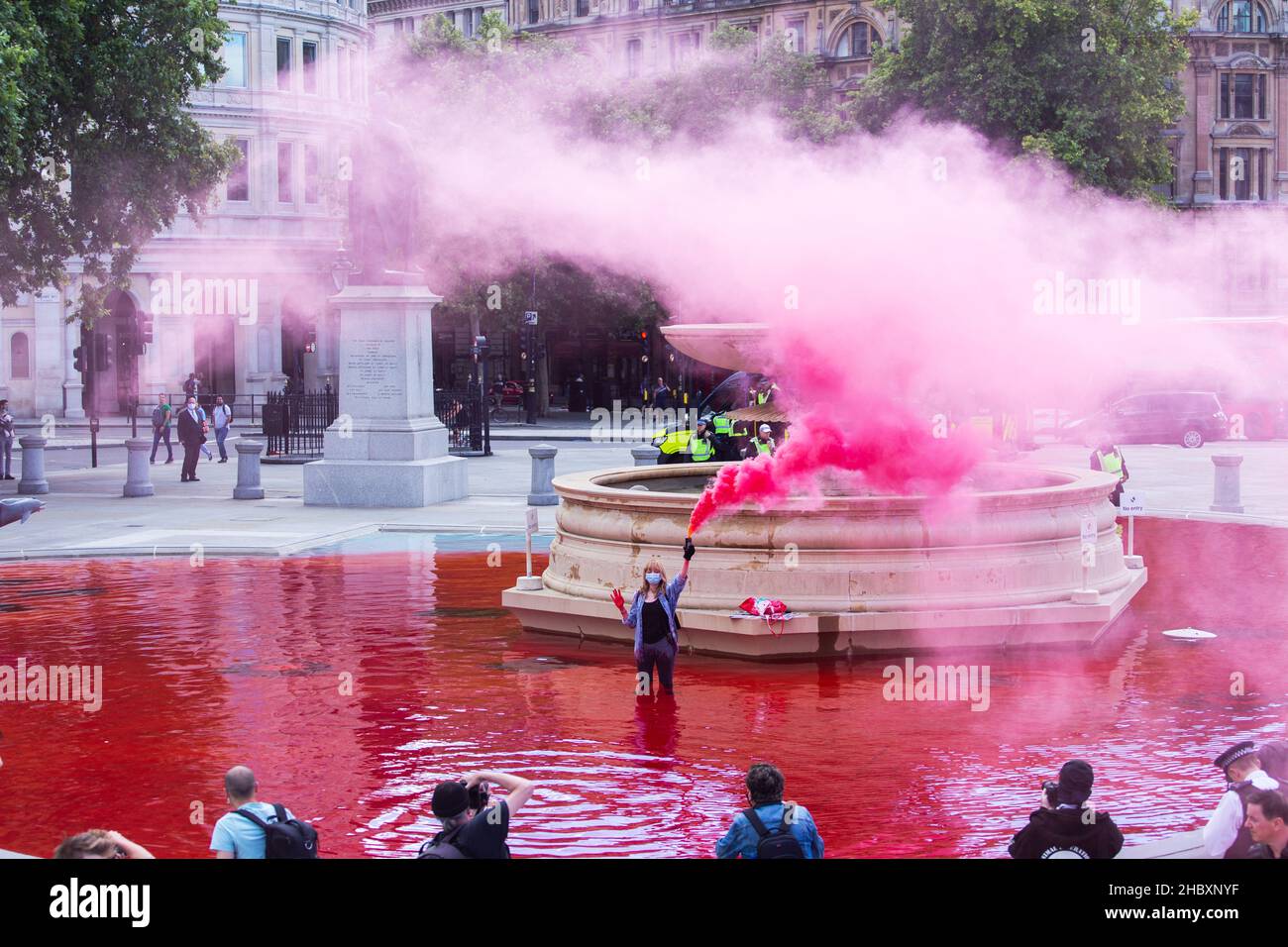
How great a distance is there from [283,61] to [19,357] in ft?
50.2

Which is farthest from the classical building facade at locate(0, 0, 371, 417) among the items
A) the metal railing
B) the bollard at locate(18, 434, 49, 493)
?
the bollard at locate(18, 434, 49, 493)

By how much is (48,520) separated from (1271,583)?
18.0 meters

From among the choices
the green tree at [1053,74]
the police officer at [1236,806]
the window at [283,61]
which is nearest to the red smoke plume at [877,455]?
the police officer at [1236,806]

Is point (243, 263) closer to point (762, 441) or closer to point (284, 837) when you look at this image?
point (762, 441)

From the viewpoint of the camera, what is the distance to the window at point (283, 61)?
62094 millimetres

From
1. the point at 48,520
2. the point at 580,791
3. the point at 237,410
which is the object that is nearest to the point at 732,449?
the point at 48,520

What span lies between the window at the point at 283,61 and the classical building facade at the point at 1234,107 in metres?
38.4

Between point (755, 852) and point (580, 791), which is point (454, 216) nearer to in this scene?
point (580, 791)

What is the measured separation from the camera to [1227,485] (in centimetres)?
2450

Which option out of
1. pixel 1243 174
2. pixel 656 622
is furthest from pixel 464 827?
pixel 1243 174

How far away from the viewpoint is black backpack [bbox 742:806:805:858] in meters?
6.85

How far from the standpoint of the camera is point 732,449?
30.4 meters

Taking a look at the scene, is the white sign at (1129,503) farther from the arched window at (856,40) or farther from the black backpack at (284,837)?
the arched window at (856,40)

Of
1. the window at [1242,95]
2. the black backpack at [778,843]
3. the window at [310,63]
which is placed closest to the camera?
the black backpack at [778,843]
